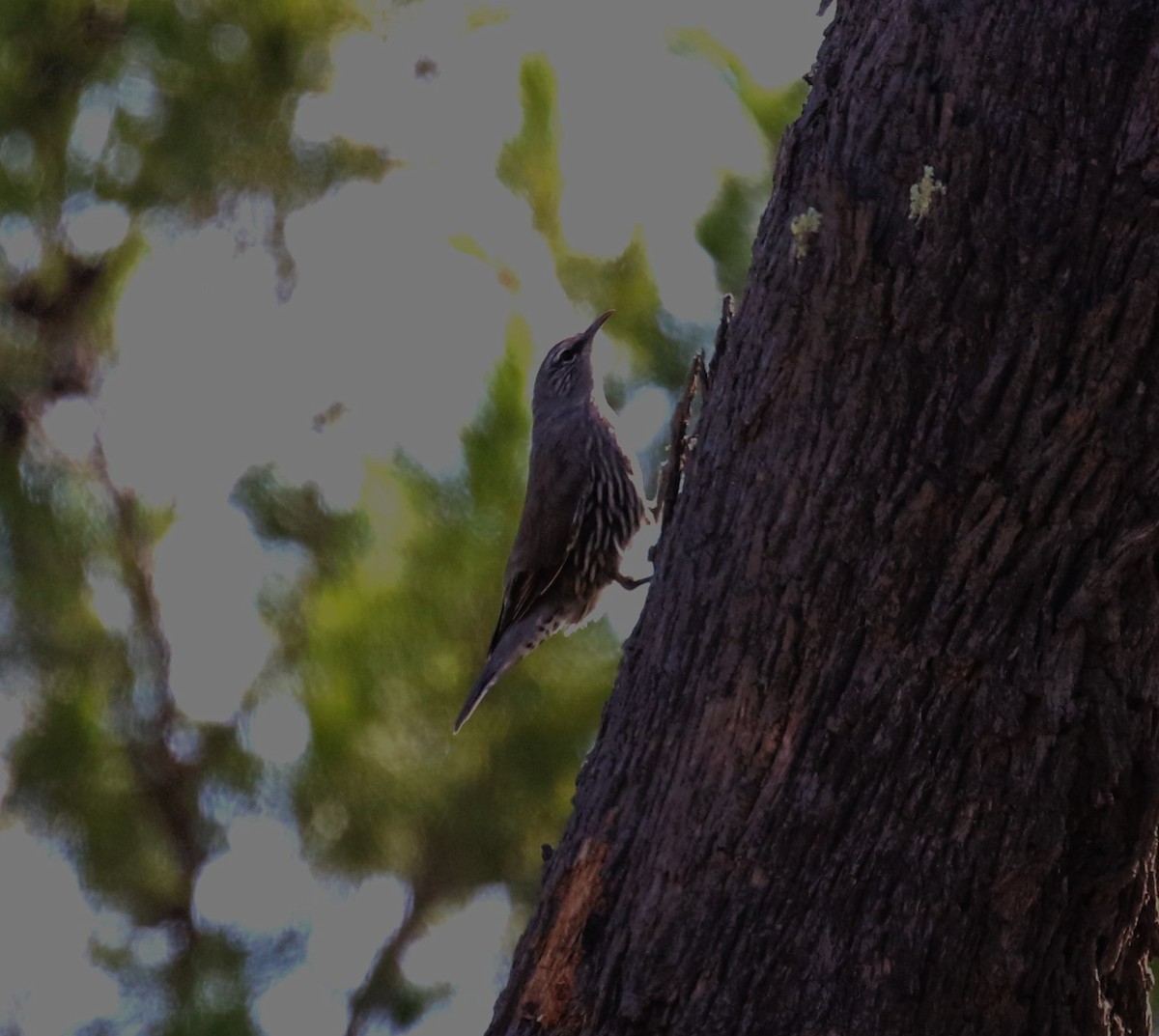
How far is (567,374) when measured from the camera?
4.64m

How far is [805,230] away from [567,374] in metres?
2.52

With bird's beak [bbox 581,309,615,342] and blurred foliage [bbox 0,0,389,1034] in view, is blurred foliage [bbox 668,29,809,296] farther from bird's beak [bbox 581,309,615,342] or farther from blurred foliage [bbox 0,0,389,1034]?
blurred foliage [bbox 0,0,389,1034]

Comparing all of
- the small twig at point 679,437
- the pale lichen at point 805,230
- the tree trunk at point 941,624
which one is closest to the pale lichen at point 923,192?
the tree trunk at point 941,624

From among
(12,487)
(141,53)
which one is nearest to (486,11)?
(141,53)

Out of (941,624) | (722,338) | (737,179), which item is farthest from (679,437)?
(737,179)

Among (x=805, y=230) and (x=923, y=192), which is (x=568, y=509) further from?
(x=923, y=192)

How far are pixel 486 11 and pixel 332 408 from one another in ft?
4.09

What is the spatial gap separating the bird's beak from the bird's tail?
0.84 metres

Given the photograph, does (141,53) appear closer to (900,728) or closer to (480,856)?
(480,856)

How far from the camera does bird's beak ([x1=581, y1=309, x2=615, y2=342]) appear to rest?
442cm

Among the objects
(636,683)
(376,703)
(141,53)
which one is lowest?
(636,683)

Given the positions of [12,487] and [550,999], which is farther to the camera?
[12,487]

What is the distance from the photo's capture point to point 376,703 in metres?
4.06

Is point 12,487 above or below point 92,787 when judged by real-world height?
above
